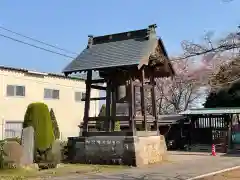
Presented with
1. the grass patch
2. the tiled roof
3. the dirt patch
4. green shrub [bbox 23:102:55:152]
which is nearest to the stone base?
the grass patch

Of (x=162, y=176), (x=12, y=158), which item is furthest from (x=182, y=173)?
(x=12, y=158)

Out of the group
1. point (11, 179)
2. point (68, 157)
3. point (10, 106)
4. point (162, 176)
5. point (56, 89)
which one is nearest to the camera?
point (11, 179)

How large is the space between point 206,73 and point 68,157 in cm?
1370

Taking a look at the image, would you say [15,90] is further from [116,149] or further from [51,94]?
[116,149]

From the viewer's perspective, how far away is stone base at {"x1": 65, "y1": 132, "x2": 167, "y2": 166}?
1700cm

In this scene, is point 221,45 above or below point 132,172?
above

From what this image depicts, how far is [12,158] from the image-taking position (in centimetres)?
1470

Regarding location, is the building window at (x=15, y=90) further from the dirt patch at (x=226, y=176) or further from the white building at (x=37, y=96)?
the dirt patch at (x=226, y=176)

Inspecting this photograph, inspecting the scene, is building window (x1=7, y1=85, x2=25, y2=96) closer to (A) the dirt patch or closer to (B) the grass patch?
(B) the grass patch

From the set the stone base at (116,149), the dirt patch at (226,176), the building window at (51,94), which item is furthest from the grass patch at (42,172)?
the building window at (51,94)

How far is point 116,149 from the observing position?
56.7 feet

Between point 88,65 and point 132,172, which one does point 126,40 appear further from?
point 132,172

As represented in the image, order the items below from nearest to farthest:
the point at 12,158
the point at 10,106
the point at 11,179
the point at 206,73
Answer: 1. the point at 206,73
2. the point at 11,179
3. the point at 12,158
4. the point at 10,106

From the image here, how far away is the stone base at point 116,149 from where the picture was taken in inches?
669
